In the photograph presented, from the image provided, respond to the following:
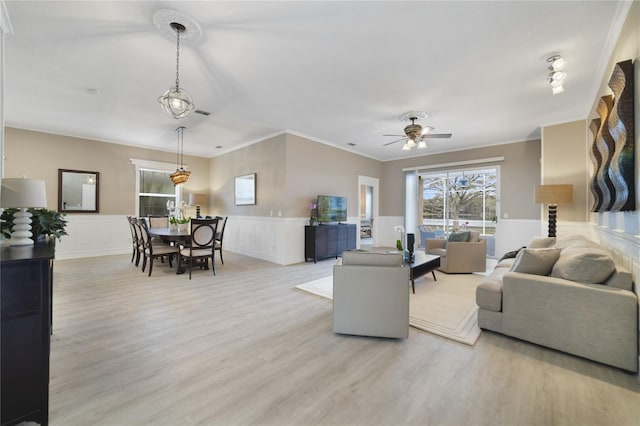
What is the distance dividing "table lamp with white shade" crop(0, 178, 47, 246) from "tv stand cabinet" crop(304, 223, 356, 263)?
433cm

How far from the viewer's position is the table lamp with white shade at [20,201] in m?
1.85

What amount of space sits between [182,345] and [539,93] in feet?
17.3

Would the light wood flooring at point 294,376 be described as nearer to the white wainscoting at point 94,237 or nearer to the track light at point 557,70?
the track light at point 557,70

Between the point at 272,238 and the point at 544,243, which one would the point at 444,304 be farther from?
the point at 272,238

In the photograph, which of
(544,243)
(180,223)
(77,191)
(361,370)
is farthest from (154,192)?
(544,243)

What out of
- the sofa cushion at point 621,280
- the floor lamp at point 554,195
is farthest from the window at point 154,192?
the sofa cushion at point 621,280

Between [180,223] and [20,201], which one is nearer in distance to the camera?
[20,201]

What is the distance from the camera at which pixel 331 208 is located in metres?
A: 6.32

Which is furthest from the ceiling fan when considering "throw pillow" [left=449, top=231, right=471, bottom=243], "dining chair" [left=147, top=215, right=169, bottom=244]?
"dining chair" [left=147, top=215, right=169, bottom=244]

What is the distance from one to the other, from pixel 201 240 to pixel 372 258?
3287mm

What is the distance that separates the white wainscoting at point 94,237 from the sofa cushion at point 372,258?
6.60 meters

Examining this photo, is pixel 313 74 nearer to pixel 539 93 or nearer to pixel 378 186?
pixel 539 93

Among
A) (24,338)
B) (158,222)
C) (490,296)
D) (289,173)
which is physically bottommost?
(490,296)

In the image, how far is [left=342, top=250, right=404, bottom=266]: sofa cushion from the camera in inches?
97.9
